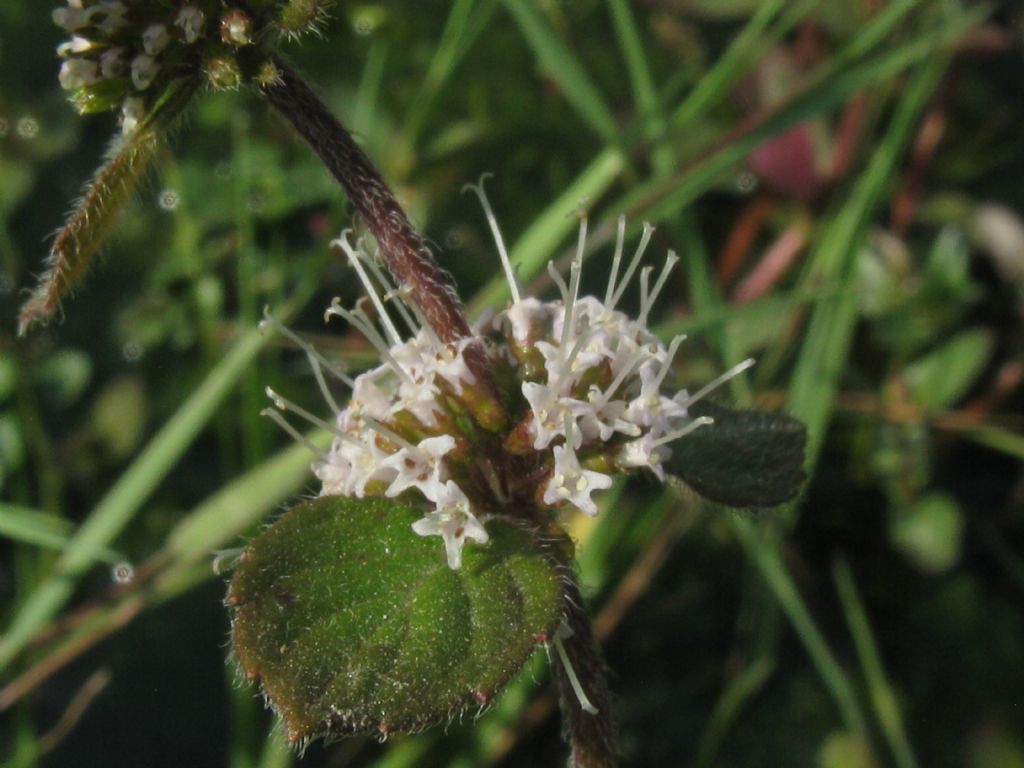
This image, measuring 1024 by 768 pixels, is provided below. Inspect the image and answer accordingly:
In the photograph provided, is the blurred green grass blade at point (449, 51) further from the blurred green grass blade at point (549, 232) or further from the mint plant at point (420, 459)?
the mint plant at point (420, 459)

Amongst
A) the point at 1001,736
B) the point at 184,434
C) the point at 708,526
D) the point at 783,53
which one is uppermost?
the point at 184,434

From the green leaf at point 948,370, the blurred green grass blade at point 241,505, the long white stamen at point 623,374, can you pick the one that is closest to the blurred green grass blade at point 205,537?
the blurred green grass blade at point 241,505

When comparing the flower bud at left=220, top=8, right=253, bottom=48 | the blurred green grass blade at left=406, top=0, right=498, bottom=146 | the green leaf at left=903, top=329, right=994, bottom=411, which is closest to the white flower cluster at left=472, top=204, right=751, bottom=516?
the flower bud at left=220, top=8, right=253, bottom=48

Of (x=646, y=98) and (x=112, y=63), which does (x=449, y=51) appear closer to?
(x=646, y=98)

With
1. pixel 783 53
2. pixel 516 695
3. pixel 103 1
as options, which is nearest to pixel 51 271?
pixel 103 1

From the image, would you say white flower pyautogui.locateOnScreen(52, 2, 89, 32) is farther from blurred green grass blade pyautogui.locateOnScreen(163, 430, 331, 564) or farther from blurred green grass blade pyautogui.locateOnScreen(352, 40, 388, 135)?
blurred green grass blade pyautogui.locateOnScreen(352, 40, 388, 135)

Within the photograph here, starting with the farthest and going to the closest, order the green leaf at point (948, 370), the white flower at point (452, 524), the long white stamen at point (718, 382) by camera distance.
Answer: the green leaf at point (948, 370) → the long white stamen at point (718, 382) → the white flower at point (452, 524)

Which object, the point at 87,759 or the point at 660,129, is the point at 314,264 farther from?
the point at 87,759
